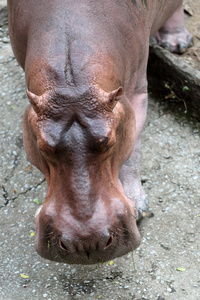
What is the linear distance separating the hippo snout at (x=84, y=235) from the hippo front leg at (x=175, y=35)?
2.65 metres

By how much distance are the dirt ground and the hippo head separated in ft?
2.27

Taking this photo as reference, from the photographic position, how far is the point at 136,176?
12.2ft

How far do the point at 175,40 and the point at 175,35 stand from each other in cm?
7

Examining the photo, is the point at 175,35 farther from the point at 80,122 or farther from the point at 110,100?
the point at 80,122

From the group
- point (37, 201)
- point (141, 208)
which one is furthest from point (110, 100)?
point (37, 201)

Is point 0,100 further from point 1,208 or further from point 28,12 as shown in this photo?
point 28,12

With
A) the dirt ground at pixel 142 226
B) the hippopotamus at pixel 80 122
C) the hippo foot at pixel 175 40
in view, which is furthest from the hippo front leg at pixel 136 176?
the hippo foot at pixel 175 40

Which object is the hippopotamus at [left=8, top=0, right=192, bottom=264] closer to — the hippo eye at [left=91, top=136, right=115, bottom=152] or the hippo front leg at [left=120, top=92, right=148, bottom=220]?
the hippo eye at [left=91, top=136, right=115, bottom=152]

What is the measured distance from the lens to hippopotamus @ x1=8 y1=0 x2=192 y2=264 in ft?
7.79

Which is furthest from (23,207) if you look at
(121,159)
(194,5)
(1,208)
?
(194,5)

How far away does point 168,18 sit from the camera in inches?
182

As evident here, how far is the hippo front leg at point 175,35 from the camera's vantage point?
482 cm

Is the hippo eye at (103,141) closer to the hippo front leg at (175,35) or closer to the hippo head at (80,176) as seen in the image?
the hippo head at (80,176)

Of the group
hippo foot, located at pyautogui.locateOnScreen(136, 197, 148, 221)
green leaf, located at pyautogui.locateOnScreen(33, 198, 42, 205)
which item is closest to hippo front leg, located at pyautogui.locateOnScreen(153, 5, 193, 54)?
hippo foot, located at pyautogui.locateOnScreen(136, 197, 148, 221)
